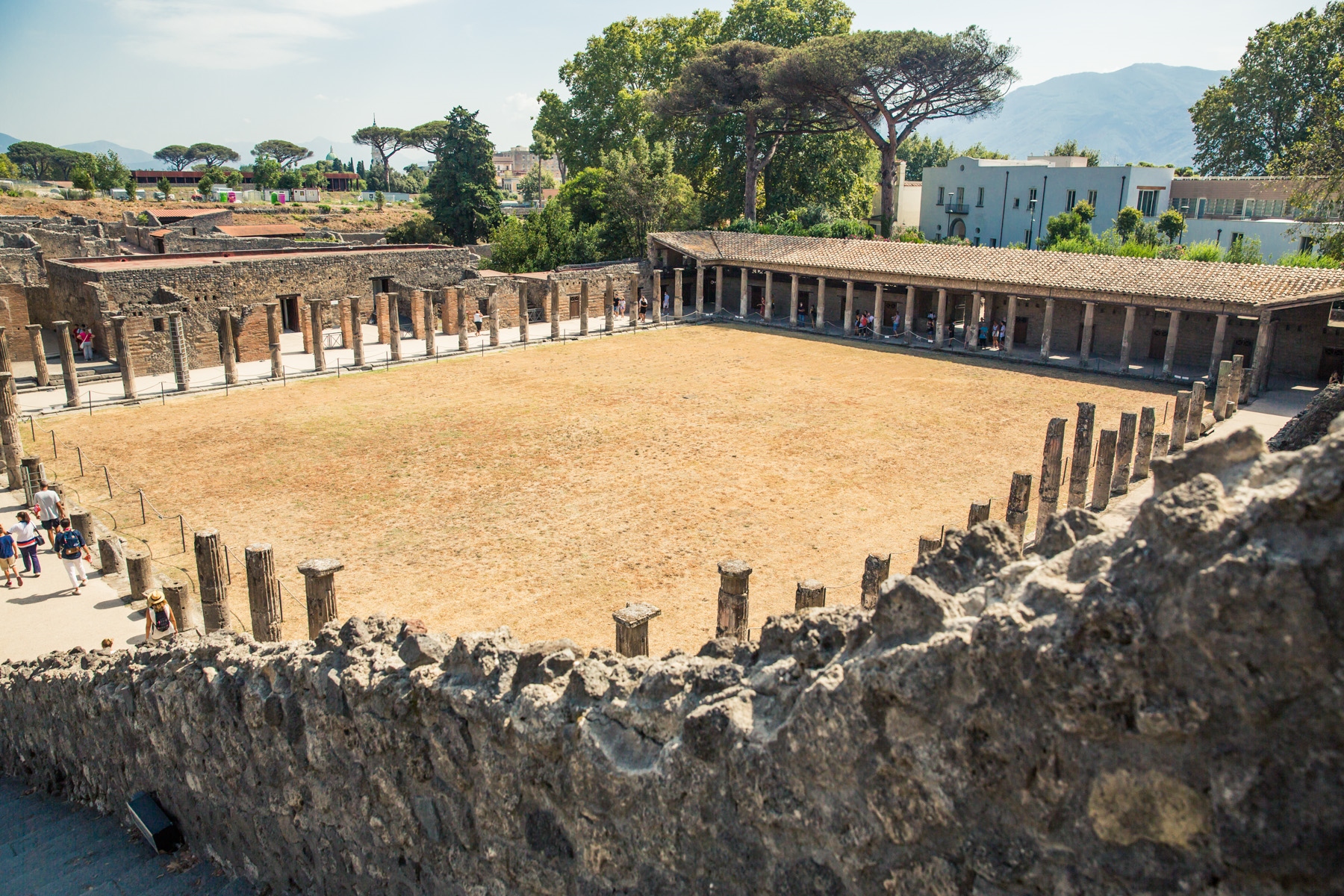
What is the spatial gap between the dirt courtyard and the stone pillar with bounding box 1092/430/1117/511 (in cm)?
168

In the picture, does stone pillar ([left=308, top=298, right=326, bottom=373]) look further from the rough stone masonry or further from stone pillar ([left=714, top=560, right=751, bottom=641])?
the rough stone masonry

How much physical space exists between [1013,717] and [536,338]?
114 feet

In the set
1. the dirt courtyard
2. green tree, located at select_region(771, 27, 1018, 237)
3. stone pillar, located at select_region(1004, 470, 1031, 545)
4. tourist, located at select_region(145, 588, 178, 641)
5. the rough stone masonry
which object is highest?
green tree, located at select_region(771, 27, 1018, 237)

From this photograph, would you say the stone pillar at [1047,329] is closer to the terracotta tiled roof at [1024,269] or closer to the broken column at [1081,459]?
Result: the terracotta tiled roof at [1024,269]

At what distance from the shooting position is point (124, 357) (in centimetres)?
2614

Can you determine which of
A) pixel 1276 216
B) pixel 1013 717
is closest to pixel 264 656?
pixel 1013 717

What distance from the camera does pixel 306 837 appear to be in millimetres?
6535

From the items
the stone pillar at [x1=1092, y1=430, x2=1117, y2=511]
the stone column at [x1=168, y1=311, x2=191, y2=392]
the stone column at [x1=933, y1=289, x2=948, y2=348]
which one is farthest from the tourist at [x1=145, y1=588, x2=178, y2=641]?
the stone column at [x1=933, y1=289, x2=948, y2=348]

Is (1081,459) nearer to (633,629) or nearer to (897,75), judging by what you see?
(633,629)

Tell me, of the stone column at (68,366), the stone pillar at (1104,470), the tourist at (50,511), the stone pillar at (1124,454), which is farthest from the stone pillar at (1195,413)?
the stone column at (68,366)

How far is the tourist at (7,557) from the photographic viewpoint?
47.0 ft

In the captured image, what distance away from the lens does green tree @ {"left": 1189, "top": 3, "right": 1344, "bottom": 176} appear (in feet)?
187

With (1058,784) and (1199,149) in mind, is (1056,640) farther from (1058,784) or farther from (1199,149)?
(1199,149)

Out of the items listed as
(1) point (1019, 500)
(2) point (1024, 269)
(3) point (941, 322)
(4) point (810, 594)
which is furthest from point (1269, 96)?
(4) point (810, 594)
